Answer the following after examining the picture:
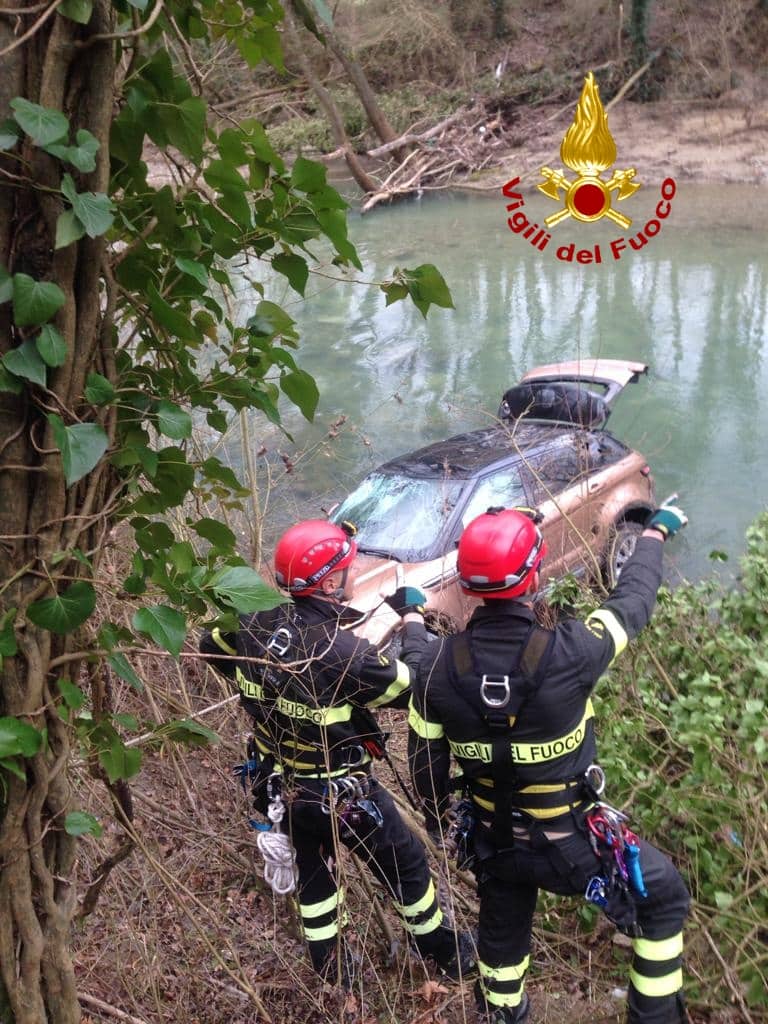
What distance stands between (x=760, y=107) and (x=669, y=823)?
27.3 meters

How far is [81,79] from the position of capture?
5.05 feet

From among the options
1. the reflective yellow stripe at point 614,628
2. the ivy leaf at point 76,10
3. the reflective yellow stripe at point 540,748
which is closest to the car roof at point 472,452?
the reflective yellow stripe at point 614,628

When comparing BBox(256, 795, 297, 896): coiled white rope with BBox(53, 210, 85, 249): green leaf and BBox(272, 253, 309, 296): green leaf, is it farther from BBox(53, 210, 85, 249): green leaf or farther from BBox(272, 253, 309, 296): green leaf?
BBox(53, 210, 85, 249): green leaf

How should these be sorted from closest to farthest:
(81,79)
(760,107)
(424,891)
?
(81,79)
(424,891)
(760,107)

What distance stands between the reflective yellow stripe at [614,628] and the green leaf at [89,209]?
7.37 ft

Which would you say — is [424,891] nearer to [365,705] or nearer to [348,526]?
[365,705]

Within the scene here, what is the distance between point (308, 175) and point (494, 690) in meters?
1.83

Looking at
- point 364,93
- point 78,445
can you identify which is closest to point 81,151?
point 78,445

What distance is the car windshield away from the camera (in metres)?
7.02

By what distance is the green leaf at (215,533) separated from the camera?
193 centimetres

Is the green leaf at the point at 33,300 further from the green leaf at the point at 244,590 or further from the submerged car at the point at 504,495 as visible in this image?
the submerged car at the point at 504,495

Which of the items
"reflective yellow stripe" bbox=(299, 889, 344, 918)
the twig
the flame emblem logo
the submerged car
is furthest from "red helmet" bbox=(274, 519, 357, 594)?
the flame emblem logo

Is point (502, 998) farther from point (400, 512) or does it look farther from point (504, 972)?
point (400, 512)

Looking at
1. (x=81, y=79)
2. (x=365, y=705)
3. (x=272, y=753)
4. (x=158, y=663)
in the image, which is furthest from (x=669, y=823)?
(x=81, y=79)
